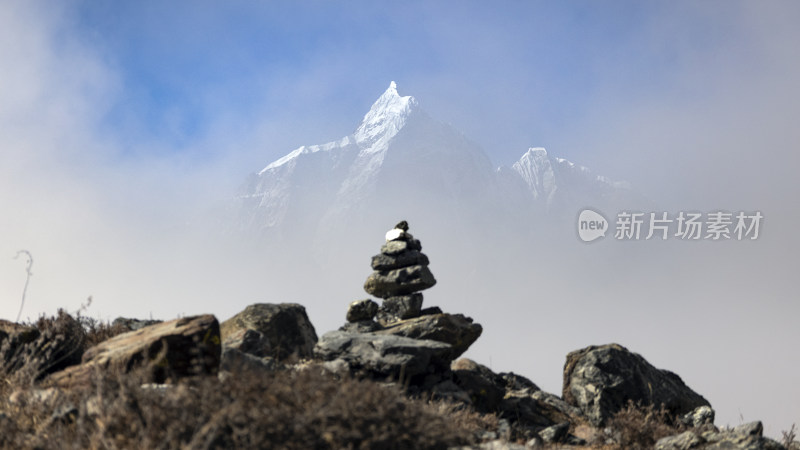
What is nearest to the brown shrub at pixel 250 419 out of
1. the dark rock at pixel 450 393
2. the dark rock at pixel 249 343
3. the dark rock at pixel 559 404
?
the dark rock at pixel 249 343

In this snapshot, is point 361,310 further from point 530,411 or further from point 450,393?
point 530,411

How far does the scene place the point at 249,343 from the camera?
13453mm

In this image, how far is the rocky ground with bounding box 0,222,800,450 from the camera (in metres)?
6.21

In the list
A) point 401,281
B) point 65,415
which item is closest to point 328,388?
point 65,415

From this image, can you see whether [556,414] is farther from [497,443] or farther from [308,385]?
[308,385]

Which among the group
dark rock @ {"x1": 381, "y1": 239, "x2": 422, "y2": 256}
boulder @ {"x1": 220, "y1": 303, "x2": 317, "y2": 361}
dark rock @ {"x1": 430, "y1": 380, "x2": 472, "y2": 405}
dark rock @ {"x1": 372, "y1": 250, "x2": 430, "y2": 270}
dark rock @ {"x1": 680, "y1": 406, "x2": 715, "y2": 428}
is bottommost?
dark rock @ {"x1": 680, "y1": 406, "x2": 715, "y2": 428}

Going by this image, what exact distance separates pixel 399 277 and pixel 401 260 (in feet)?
1.85

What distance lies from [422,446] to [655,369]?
14.5 metres

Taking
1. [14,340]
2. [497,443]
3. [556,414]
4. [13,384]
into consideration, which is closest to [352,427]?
[497,443]

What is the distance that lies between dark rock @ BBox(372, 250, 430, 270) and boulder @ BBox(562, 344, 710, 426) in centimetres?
515

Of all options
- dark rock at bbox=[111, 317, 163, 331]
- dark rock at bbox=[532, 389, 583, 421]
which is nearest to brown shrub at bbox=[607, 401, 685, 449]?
dark rock at bbox=[532, 389, 583, 421]

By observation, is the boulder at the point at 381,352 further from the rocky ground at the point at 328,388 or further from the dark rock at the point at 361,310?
the dark rock at the point at 361,310

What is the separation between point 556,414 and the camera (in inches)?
666

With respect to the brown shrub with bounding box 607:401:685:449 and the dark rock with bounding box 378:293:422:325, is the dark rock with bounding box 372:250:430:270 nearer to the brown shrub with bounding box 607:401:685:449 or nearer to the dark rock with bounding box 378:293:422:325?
the dark rock with bounding box 378:293:422:325
